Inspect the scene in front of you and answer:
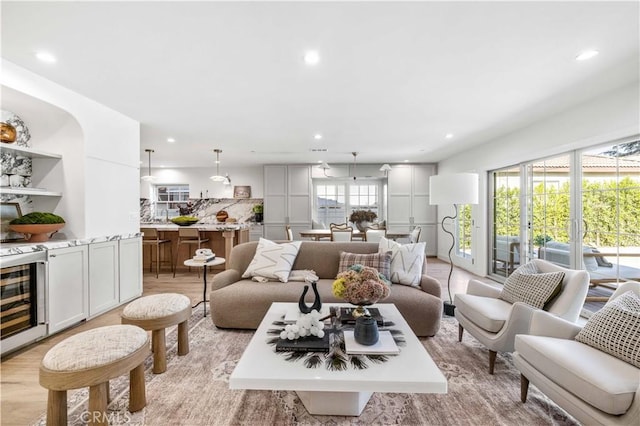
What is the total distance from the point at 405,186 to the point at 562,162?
4.02 meters

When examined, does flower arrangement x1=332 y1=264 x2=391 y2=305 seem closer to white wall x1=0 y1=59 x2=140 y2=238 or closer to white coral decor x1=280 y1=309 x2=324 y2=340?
white coral decor x1=280 y1=309 x2=324 y2=340

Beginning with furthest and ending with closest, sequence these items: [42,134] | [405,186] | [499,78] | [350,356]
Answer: [405,186]
[42,134]
[499,78]
[350,356]

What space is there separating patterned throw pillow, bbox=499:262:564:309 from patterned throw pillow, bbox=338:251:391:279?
3.46ft

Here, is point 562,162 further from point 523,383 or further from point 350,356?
point 350,356

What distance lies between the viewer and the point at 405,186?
773 centimetres

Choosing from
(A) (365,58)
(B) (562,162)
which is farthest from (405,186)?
(A) (365,58)

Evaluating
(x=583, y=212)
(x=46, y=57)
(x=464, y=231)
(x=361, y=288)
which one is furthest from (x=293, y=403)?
(x=464, y=231)

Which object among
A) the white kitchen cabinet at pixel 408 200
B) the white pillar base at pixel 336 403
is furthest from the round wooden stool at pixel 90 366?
the white kitchen cabinet at pixel 408 200

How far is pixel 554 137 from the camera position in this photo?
374cm

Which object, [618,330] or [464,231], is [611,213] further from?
[464,231]

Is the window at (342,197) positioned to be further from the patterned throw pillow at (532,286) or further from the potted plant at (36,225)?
the potted plant at (36,225)

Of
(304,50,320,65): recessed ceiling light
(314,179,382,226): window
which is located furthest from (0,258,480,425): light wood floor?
(314,179,382,226): window

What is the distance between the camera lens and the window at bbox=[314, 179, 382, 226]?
26.2 feet

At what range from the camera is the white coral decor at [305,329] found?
1.80 metres
